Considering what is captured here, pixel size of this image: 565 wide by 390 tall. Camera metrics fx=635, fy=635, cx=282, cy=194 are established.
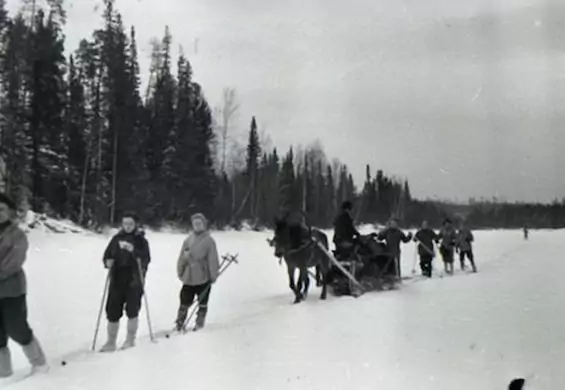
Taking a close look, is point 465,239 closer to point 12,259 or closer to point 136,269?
point 136,269

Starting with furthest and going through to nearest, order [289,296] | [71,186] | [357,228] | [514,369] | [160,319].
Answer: [289,296]
[357,228]
[160,319]
[71,186]
[514,369]

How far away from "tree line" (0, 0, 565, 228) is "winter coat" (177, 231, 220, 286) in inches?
16.3

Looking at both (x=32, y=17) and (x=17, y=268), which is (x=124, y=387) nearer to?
(x=17, y=268)

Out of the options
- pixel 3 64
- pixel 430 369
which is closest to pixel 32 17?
pixel 3 64

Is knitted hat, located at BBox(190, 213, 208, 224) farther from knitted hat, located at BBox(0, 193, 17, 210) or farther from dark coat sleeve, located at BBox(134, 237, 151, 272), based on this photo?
Result: knitted hat, located at BBox(0, 193, 17, 210)

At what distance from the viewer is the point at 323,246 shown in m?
5.04

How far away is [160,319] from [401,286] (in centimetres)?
204

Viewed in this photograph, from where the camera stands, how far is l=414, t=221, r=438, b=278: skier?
482cm

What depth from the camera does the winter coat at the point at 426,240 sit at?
4.50m

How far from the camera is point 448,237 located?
13.4 ft

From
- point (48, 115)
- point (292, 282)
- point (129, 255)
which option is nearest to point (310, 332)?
point (129, 255)

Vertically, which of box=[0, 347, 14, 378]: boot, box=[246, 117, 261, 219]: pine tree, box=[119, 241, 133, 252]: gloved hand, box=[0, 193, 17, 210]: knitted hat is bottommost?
box=[0, 347, 14, 378]: boot

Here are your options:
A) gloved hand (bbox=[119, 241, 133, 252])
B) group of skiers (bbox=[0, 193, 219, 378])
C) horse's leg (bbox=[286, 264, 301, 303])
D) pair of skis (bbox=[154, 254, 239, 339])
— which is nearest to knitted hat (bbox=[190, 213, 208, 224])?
group of skiers (bbox=[0, 193, 219, 378])

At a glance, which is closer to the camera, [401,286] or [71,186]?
[71,186]
